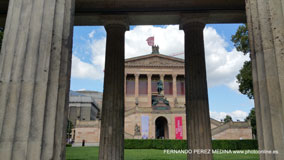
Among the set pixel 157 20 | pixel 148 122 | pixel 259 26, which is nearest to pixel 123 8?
pixel 157 20

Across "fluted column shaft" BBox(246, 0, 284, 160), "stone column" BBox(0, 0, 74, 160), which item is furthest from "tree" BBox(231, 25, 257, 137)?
"stone column" BBox(0, 0, 74, 160)

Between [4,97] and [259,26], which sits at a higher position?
[259,26]

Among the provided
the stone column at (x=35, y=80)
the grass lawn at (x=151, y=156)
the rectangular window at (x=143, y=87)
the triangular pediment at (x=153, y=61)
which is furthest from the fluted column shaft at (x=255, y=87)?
the rectangular window at (x=143, y=87)

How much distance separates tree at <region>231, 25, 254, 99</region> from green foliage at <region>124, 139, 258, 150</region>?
1106 centimetres

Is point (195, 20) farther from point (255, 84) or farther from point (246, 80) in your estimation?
point (246, 80)

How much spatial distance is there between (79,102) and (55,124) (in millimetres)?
63331

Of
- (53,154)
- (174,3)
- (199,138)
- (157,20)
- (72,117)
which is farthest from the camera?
(72,117)

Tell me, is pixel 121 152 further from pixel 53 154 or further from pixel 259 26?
pixel 259 26

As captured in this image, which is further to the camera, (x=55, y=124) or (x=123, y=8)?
(x=123, y=8)

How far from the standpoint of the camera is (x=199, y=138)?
1004cm

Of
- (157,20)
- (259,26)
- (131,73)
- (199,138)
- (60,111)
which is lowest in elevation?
(199,138)

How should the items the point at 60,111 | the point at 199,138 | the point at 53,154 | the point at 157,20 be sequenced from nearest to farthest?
the point at 53,154
the point at 60,111
the point at 199,138
the point at 157,20

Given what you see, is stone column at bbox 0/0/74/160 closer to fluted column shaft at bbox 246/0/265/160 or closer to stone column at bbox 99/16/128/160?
fluted column shaft at bbox 246/0/265/160

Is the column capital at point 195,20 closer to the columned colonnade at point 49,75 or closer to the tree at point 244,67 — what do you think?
the columned colonnade at point 49,75
